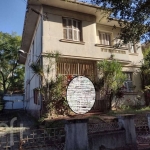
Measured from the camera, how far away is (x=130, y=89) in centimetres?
1270

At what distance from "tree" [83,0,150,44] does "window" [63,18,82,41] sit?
9.29 ft

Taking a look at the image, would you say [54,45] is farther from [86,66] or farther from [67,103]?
[67,103]

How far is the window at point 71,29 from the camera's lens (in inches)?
425

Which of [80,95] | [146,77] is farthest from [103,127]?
[146,77]

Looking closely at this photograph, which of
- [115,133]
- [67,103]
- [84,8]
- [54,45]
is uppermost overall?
[84,8]

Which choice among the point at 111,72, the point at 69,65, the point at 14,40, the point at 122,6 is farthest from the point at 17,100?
the point at 122,6

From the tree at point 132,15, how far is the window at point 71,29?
9.29 feet

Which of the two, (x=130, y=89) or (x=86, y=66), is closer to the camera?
(x=86, y=66)

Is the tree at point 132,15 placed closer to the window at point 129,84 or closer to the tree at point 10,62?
the window at point 129,84

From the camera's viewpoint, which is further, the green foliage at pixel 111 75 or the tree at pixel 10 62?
the tree at pixel 10 62

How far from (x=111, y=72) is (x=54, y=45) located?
400 centimetres

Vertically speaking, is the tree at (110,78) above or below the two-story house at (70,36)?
below

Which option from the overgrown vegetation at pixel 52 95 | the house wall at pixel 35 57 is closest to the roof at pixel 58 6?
the house wall at pixel 35 57

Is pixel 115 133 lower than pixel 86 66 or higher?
lower
